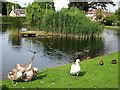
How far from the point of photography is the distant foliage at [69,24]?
53.0m

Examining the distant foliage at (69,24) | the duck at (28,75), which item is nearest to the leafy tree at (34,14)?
the distant foliage at (69,24)

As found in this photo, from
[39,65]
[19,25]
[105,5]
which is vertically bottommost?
[39,65]

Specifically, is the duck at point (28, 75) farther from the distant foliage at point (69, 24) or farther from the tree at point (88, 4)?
the tree at point (88, 4)

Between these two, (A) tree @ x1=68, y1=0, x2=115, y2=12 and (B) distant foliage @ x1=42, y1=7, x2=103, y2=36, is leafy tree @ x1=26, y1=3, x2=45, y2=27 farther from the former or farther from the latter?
(A) tree @ x1=68, y1=0, x2=115, y2=12

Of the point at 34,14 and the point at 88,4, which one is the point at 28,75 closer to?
the point at 34,14

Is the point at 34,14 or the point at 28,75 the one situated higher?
the point at 34,14

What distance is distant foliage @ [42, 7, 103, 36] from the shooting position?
53047 mm

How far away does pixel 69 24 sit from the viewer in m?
55.1

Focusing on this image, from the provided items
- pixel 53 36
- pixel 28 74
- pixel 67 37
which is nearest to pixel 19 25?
pixel 53 36

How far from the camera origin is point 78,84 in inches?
601

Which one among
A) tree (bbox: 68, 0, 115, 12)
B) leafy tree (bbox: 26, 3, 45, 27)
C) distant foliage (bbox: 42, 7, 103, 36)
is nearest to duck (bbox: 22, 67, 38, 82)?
distant foliage (bbox: 42, 7, 103, 36)

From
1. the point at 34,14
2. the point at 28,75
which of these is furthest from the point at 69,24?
the point at 28,75

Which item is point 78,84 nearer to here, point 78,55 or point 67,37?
point 78,55

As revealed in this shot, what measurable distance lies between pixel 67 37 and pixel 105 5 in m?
55.5
